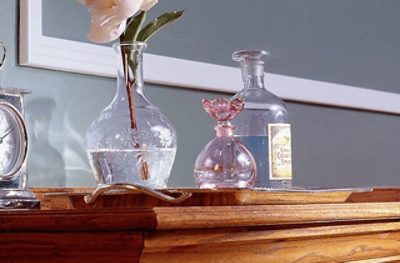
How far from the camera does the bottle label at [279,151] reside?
3.50ft

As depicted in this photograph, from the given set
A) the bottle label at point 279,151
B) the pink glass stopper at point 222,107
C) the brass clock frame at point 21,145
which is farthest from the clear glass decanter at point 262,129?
the brass clock frame at point 21,145

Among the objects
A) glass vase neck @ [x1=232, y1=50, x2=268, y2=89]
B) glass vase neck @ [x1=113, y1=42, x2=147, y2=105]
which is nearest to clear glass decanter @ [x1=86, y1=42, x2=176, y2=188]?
glass vase neck @ [x1=113, y1=42, x2=147, y2=105]

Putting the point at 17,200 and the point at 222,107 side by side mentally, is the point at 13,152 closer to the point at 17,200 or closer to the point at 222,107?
the point at 17,200

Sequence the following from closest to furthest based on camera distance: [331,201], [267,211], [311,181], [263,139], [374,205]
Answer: [267,211], [374,205], [331,201], [263,139], [311,181]

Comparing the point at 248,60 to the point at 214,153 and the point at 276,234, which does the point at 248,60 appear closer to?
the point at 214,153

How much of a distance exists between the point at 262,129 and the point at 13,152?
36 centimetres

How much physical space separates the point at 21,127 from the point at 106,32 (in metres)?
0.14

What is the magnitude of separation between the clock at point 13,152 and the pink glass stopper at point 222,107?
0.70ft

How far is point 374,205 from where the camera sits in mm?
835

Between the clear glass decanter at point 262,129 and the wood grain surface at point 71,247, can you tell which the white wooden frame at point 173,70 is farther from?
the wood grain surface at point 71,247

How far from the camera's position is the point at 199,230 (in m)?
0.65

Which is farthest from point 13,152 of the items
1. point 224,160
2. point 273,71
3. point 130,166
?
point 273,71

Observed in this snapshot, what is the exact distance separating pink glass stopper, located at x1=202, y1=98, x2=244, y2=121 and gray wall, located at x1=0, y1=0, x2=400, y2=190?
9.1 inches

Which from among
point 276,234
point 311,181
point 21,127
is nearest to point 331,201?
point 276,234
